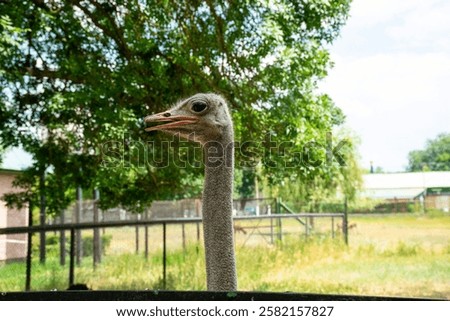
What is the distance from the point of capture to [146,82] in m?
3.32

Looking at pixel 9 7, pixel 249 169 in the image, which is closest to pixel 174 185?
pixel 249 169

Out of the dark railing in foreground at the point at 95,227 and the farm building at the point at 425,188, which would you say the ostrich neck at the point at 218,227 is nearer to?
the dark railing in foreground at the point at 95,227

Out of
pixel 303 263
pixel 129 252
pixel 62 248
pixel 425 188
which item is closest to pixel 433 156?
pixel 425 188

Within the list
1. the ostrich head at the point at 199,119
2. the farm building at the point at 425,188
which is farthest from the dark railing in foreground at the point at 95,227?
the ostrich head at the point at 199,119

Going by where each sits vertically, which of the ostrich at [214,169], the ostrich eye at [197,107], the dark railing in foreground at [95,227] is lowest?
the dark railing in foreground at [95,227]

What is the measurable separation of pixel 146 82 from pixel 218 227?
2187mm

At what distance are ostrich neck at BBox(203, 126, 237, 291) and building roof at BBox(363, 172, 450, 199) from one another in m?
3.16

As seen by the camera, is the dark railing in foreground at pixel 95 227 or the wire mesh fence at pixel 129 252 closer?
the dark railing in foreground at pixel 95 227

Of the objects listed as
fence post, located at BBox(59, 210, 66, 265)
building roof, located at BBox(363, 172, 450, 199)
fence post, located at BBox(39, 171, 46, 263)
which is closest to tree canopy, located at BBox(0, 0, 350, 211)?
fence post, located at BBox(39, 171, 46, 263)

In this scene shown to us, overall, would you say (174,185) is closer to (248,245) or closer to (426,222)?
(248,245)

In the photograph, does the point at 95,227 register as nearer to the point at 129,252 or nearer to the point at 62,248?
the point at 129,252

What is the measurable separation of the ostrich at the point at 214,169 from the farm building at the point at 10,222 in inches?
88.5

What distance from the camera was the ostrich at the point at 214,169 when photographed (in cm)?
123

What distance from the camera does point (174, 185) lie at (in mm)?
3621
